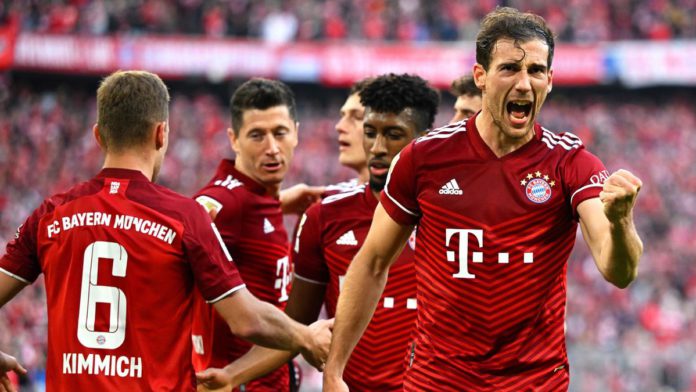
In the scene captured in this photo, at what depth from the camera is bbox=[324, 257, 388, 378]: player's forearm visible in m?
4.82

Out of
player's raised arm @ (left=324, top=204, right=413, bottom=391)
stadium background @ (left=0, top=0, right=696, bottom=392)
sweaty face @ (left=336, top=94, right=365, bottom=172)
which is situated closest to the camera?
player's raised arm @ (left=324, top=204, right=413, bottom=391)

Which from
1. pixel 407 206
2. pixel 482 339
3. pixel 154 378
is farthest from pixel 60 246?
pixel 482 339

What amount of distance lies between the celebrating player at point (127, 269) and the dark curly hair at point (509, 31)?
4.49 feet

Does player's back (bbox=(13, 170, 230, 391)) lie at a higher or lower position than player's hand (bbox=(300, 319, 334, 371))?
higher

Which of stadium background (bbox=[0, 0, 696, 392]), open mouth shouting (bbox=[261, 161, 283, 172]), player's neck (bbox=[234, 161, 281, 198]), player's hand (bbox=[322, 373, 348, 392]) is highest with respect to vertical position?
stadium background (bbox=[0, 0, 696, 392])

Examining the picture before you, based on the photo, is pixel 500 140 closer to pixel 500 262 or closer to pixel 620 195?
pixel 500 262

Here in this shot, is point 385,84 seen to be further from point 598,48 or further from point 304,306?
point 598,48

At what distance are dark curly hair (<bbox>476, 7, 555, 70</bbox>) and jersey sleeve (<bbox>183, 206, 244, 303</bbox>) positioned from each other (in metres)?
1.37

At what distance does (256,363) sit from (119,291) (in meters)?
1.41

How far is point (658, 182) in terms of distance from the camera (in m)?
27.2

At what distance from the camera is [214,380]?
525cm

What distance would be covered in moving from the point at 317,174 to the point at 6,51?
33.2ft

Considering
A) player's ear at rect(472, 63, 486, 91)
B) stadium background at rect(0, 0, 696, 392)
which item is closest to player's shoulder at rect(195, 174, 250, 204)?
player's ear at rect(472, 63, 486, 91)

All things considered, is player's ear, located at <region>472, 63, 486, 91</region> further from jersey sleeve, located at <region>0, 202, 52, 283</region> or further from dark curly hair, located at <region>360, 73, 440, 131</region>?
jersey sleeve, located at <region>0, 202, 52, 283</region>
